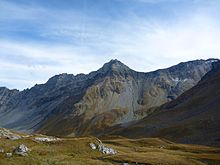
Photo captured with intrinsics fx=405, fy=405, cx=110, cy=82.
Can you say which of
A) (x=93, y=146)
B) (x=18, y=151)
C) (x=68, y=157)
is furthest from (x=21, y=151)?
(x=93, y=146)

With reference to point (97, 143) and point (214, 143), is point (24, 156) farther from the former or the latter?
point (214, 143)

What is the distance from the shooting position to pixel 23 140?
7569cm

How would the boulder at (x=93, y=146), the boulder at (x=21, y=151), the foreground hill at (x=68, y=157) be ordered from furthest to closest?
the boulder at (x=93, y=146) < the boulder at (x=21, y=151) < the foreground hill at (x=68, y=157)

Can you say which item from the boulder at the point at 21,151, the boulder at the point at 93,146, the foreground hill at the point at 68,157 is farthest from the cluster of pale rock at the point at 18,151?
the boulder at the point at 93,146

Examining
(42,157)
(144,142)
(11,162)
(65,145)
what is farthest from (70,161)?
(144,142)

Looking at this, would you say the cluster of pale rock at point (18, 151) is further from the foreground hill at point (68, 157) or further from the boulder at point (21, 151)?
the foreground hill at point (68, 157)

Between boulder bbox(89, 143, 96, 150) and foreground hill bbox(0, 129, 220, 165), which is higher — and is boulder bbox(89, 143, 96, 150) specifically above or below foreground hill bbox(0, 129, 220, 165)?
above

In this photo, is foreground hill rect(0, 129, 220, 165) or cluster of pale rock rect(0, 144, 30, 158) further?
cluster of pale rock rect(0, 144, 30, 158)

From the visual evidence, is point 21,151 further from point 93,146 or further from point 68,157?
point 93,146

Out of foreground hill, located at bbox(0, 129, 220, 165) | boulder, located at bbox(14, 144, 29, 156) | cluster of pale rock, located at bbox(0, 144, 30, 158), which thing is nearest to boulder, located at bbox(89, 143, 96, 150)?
foreground hill, located at bbox(0, 129, 220, 165)

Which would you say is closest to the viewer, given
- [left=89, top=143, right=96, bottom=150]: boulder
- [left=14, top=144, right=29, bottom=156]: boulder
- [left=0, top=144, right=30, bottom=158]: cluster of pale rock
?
Result: [left=0, top=144, right=30, bottom=158]: cluster of pale rock

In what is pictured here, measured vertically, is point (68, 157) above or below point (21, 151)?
below

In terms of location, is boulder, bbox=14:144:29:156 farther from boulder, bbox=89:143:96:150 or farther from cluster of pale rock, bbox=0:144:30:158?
boulder, bbox=89:143:96:150

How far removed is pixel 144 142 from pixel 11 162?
79.3 meters
